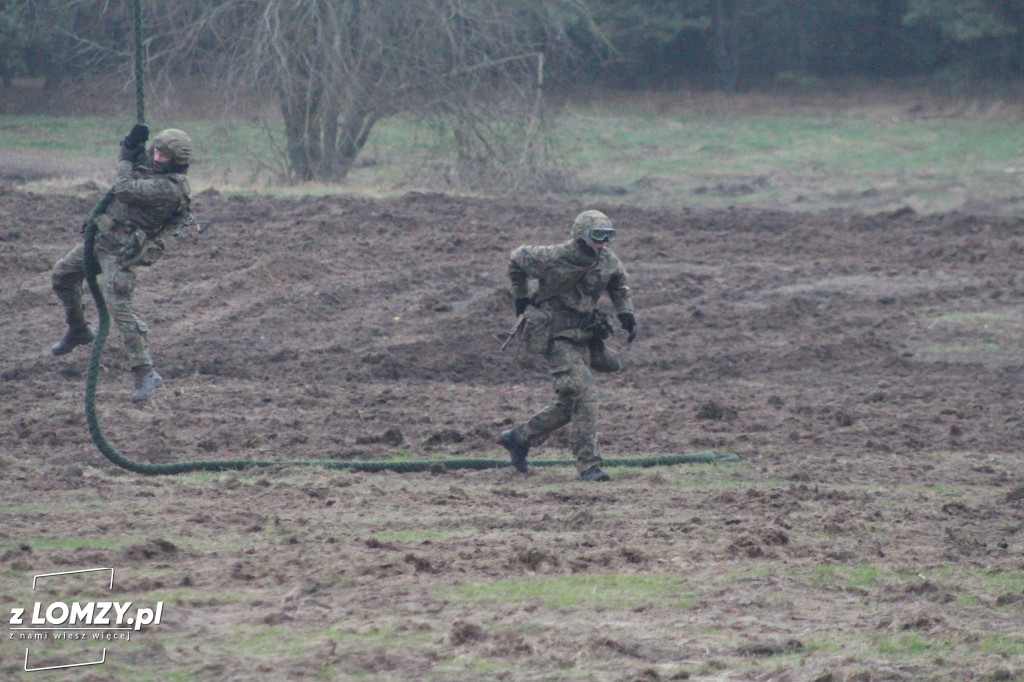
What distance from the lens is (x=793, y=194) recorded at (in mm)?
25156

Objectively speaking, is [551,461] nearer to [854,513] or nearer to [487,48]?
[854,513]

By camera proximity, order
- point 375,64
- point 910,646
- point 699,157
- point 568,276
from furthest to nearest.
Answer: point 699,157 → point 375,64 → point 568,276 → point 910,646

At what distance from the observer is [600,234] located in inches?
344

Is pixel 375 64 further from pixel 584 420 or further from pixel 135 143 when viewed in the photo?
pixel 584 420

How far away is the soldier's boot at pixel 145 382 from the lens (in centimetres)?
1003

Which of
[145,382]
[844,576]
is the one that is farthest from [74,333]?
[844,576]

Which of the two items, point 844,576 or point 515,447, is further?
point 515,447

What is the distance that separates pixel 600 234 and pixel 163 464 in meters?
3.65

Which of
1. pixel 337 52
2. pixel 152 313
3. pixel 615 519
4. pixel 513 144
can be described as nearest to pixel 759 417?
pixel 615 519

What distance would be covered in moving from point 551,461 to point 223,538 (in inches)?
122

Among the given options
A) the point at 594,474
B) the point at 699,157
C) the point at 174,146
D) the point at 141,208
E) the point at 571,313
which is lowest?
the point at 594,474

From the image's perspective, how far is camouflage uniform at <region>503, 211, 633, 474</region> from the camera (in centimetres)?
896

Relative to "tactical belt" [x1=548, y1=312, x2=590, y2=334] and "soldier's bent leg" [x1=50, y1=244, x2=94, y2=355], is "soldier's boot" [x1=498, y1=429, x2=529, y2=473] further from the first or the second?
"soldier's bent leg" [x1=50, y1=244, x2=94, y2=355]

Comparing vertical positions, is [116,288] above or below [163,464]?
above
